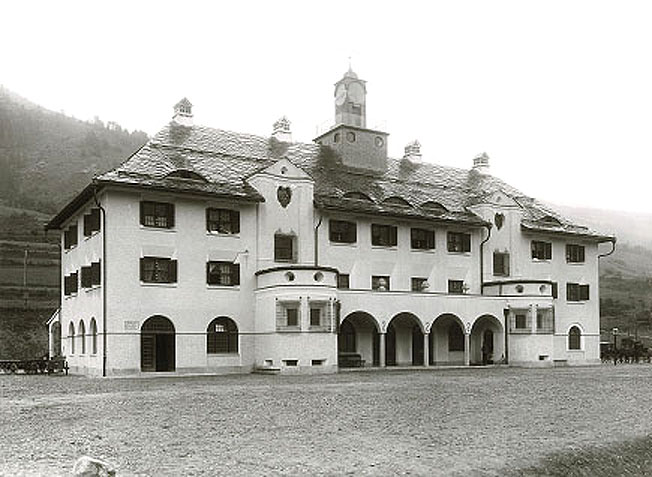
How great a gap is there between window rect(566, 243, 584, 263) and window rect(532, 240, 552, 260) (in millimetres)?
1505

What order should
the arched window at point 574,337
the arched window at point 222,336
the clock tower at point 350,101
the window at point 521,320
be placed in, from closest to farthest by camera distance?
the arched window at point 222,336
the window at point 521,320
the arched window at point 574,337
the clock tower at point 350,101

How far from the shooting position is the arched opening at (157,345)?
3497cm

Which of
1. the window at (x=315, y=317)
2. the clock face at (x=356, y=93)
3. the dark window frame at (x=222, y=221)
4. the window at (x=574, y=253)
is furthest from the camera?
the clock face at (x=356, y=93)

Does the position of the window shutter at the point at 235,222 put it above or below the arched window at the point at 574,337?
above

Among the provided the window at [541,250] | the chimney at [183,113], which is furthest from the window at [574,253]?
the chimney at [183,113]

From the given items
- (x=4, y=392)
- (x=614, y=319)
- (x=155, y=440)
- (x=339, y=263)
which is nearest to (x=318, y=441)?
(x=155, y=440)

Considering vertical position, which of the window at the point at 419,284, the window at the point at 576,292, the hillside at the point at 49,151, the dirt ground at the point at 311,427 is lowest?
the dirt ground at the point at 311,427

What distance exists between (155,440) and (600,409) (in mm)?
11306

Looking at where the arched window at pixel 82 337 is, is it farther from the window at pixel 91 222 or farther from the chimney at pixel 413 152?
the chimney at pixel 413 152

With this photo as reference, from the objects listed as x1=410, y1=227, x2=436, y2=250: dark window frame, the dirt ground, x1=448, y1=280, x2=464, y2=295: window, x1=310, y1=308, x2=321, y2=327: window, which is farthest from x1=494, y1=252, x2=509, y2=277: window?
the dirt ground

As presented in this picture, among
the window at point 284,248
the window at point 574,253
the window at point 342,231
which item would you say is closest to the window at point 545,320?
the window at point 574,253

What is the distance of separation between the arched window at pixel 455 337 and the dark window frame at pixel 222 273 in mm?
13588

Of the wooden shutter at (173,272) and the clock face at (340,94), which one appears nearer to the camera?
the wooden shutter at (173,272)

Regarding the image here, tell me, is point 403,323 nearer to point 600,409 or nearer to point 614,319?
point 600,409
